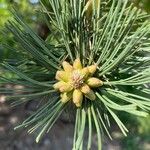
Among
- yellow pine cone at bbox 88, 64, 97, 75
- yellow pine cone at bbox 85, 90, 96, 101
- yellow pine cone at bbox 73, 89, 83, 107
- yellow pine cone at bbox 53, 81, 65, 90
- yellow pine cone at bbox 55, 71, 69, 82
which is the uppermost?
yellow pine cone at bbox 55, 71, 69, 82

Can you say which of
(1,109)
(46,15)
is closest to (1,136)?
(1,109)

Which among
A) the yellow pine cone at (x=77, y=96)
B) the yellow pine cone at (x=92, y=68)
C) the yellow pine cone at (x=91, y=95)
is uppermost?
the yellow pine cone at (x=92, y=68)

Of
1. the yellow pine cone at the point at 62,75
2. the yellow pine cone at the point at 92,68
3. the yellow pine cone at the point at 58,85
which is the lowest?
the yellow pine cone at the point at 92,68

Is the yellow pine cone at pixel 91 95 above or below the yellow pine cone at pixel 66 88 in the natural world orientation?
below

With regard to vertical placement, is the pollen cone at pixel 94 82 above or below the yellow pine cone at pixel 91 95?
above

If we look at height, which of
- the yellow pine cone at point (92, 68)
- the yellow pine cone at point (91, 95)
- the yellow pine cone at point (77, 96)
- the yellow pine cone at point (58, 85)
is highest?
the yellow pine cone at point (58, 85)

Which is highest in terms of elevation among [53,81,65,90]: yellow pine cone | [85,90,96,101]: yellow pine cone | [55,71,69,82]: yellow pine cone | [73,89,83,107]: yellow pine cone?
[55,71,69,82]: yellow pine cone

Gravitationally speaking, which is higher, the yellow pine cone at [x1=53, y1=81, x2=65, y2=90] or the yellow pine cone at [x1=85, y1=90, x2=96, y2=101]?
the yellow pine cone at [x1=53, y1=81, x2=65, y2=90]

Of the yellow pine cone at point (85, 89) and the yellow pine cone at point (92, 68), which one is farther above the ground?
the yellow pine cone at point (92, 68)
